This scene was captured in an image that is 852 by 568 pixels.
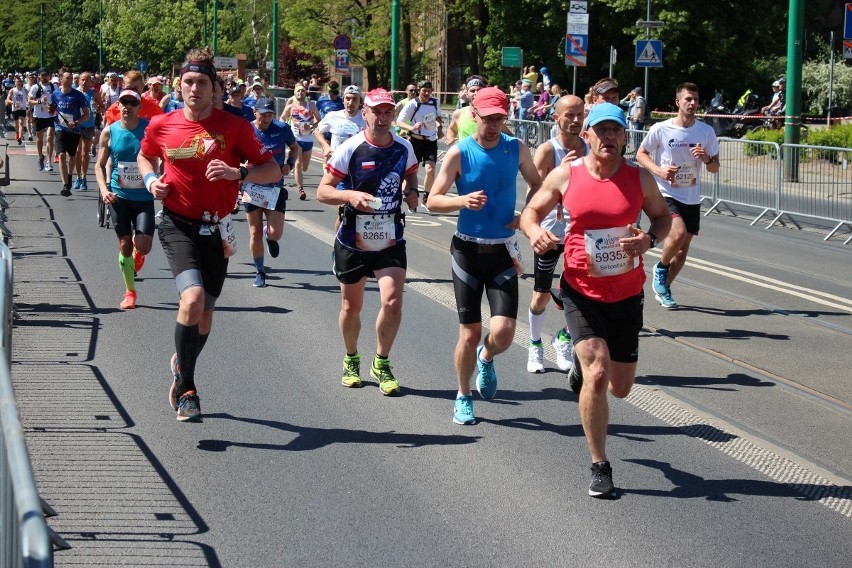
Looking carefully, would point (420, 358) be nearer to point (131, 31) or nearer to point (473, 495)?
point (473, 495)

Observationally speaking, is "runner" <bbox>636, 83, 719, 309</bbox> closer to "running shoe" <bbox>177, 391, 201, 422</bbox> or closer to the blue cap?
the blue cap

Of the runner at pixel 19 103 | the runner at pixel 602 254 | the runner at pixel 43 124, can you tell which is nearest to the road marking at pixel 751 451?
the runner at pixel 602 254

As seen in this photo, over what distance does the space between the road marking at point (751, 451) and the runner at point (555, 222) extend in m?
0.30

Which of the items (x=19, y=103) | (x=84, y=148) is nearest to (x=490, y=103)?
(x=84, y=148)

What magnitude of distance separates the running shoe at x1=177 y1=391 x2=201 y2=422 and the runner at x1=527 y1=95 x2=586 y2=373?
7.68ft

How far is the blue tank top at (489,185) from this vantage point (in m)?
7.33

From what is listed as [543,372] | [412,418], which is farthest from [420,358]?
[412,418]

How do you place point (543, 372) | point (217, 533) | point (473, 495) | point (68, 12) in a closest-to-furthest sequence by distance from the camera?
point (217, 533) → point (473, 495) → point (543, 372) → point (68, 12)

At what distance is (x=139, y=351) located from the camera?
9266mm

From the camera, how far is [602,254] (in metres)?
6.19

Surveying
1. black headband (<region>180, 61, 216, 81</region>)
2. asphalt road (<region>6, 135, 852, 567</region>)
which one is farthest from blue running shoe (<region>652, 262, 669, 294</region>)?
black headband (<region>180, 61, 216, 81</region>)

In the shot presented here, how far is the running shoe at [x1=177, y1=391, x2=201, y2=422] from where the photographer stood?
7.33 metres

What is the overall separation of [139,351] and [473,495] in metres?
3.92

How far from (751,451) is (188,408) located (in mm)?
3073
